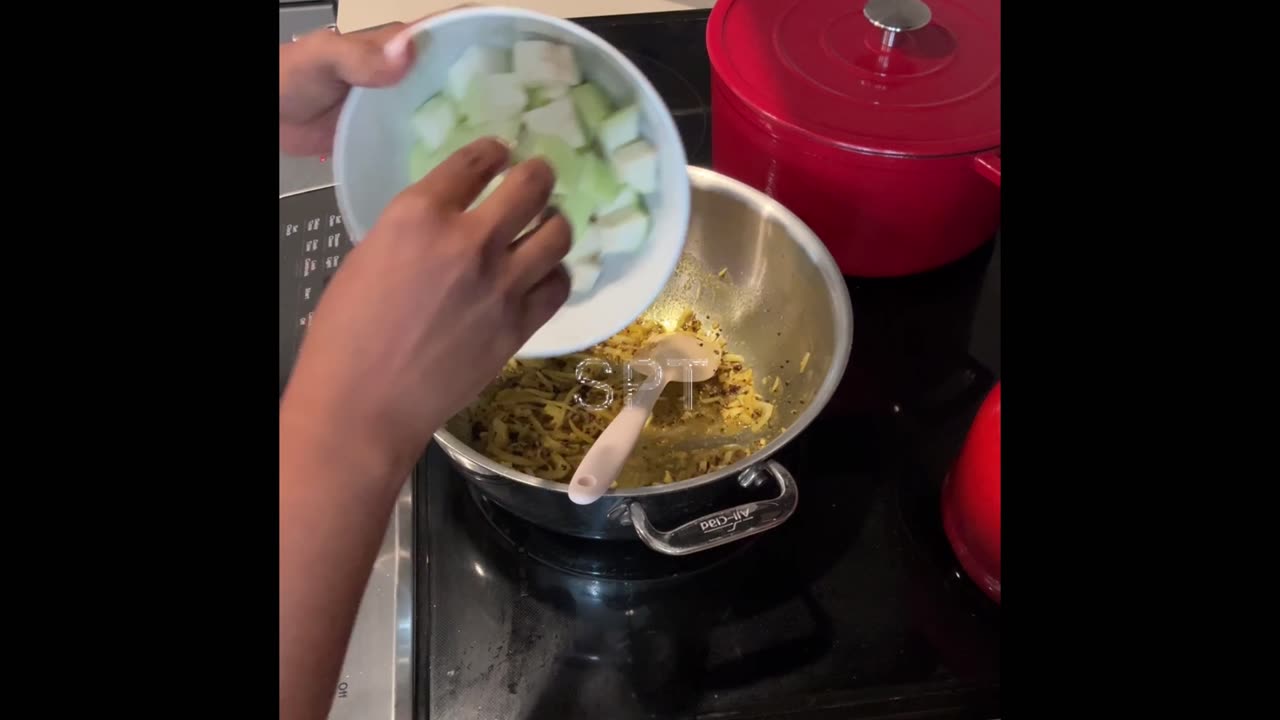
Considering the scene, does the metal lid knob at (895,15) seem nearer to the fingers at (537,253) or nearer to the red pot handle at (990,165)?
the red pot handle at (990,165)

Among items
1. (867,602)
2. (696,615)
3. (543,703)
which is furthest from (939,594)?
(543,703)

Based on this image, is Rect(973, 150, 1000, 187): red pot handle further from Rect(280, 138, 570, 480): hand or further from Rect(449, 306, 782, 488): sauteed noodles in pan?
Rect(280, 138, 570, 480): hand

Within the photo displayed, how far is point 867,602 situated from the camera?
0.81 meters

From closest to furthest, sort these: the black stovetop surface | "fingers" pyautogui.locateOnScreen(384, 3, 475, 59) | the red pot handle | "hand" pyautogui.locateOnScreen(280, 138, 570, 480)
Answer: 1. "hand" pyautogui.locateOnScreen(280, 138, 570, 480)
2. "fingers" pyautogui.locateOnScreen(384, 3, 475, 59)
3. the black stovetop surface
4. the red pot handle

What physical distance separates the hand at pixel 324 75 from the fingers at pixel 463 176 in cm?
13

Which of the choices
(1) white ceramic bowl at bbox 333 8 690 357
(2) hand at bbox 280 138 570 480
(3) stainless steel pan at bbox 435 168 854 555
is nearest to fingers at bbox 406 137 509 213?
(2) hand at bbox 280 138 570 480

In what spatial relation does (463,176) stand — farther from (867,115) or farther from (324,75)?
(867,115)

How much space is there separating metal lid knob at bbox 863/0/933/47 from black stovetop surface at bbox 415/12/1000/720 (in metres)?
0.36

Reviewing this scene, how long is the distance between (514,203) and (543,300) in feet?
0.26

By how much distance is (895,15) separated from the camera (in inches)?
35.5

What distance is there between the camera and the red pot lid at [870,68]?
2.81 ft

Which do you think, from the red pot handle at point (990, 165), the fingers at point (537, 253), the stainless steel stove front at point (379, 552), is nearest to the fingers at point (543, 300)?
the fingers at point (537, 253)

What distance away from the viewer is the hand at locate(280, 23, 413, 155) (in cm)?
65

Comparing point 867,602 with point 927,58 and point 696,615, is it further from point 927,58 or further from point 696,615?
point 927,58
